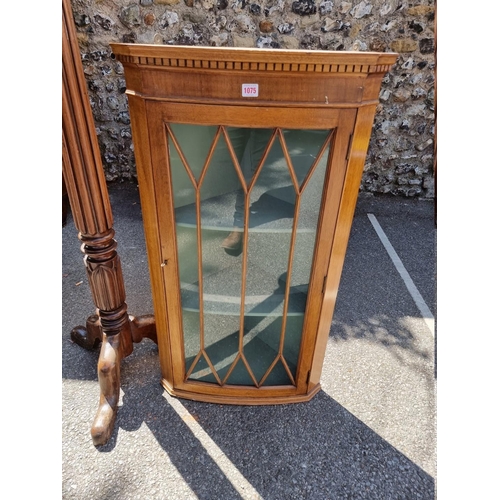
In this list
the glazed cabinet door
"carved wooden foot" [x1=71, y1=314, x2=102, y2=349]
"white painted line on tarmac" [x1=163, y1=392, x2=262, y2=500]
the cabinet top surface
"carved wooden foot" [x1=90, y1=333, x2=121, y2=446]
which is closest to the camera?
the cabinet top surface

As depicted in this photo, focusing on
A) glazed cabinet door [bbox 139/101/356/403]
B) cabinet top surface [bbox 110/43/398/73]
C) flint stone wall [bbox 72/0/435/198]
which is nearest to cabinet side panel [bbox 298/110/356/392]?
glazed cabinet door [bbox 139/101/356/403]

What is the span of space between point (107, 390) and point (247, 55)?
5.05ft

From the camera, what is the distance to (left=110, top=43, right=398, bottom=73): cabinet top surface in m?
1.03

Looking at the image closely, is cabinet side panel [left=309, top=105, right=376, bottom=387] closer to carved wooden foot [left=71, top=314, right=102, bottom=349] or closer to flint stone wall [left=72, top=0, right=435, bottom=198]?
carved wooden foot [left=71, top=314, right=102, bottom=349]

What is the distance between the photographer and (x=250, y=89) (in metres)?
1.10

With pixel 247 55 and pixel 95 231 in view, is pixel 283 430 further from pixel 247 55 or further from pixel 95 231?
pixel 247 55

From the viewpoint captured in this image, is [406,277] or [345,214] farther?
[406,277]

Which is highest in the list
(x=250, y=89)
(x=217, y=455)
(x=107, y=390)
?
(x=250, y=89)

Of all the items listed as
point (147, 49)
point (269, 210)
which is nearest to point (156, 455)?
point (269, 210)

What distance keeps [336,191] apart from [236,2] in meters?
2.80

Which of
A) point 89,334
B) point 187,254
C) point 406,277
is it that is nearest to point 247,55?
point 187,254

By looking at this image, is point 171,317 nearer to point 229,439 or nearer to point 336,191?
point 229,439

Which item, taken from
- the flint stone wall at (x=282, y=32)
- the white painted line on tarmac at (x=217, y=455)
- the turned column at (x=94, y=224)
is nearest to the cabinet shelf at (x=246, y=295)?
the turned column at (x=94, y=224)

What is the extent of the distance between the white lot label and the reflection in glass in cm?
12
